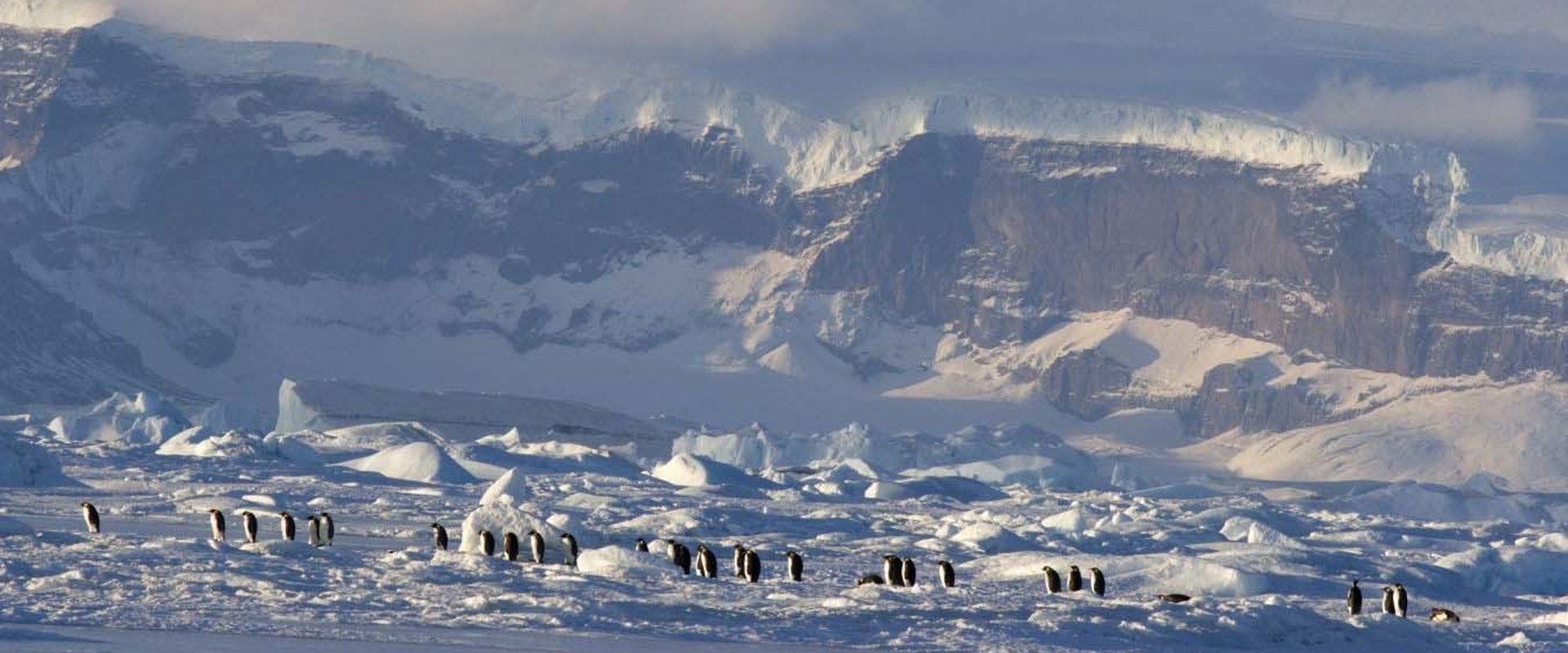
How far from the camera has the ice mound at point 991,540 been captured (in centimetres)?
8038

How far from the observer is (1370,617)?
59969 millimetres

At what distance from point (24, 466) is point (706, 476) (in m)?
42.5

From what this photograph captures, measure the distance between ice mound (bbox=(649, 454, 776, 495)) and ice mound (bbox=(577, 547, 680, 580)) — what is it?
187 ft

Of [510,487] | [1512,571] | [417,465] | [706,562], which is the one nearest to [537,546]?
[706,562]

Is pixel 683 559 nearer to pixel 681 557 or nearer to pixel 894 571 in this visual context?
pixel 681 557

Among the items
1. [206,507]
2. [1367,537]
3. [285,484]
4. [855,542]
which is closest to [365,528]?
[206,507]

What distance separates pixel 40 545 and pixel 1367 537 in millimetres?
64590

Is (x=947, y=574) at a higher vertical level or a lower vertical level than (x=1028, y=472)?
lower

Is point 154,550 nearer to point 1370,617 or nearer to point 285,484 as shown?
point 1370,617

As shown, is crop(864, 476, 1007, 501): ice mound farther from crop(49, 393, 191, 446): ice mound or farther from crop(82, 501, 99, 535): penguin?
crop(82, 501, 99, 535): penguin

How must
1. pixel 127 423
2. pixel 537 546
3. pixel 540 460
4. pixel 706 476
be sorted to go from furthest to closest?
pixel 127 423 < pixel 540 460 < pixel 706 476 < pixel 537 546

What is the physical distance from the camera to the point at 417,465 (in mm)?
112375

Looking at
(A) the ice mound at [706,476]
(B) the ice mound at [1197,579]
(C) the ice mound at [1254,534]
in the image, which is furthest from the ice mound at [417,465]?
(B) the ice mound at [1197,579]

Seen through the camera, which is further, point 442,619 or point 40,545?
point 40,545
